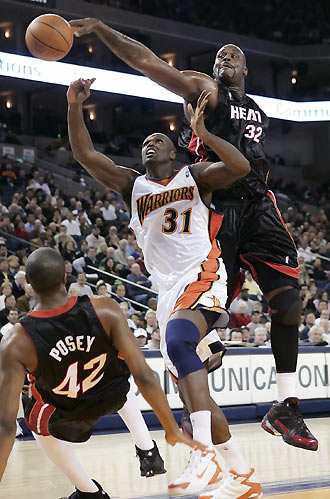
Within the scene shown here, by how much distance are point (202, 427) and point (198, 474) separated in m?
0.29

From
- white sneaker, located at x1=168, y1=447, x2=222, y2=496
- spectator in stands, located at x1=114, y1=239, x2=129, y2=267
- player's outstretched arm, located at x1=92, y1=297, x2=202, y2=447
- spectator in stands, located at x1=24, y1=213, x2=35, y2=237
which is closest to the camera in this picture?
player's outstretched arm, located at x1=92, y1=297, x2=202, y2=447

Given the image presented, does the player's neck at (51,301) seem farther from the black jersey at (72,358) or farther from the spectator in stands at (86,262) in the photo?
the spectator in stands at (86,262)

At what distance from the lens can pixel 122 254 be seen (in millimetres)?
14875

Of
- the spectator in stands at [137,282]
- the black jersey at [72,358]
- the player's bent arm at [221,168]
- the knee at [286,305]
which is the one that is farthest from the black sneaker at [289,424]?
the spectator in stands at [137,282]

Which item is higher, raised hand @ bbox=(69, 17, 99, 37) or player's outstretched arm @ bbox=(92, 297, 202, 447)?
raised hand @ bbox=(69, 17, 99, 37)

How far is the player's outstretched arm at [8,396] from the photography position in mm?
3240

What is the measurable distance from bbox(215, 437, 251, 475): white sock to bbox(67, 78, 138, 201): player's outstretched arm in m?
1.62

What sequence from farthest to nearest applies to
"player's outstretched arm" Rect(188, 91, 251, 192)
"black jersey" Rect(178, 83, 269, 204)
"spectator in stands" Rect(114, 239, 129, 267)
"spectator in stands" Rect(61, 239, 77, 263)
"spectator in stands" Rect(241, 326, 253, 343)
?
"spectator in stands" Rect(114, 239, 129, 267) → "spectator in stands" Rect(61, 239, 77, 263) → "spectator in stands" Rect(241, 326, 253, 343) → "black jersey" Rect(178, 83, 269, 204) → "player's outstretched arm" Rect(188, 91, 251, 192)

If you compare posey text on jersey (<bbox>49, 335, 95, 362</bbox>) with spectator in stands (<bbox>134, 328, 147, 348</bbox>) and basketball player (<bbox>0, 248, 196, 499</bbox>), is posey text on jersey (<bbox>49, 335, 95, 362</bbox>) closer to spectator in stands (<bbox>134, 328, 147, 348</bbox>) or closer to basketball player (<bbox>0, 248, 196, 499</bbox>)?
basketball player (<bbox>0, 248, 196, 499</bbox>)

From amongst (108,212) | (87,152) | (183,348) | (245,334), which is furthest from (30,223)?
(183,348)

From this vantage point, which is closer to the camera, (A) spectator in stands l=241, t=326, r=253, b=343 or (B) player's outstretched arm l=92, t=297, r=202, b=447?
(B) player's outstretched arm l=92, t=297, r=202, b=447

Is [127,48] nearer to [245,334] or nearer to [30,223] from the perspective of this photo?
[245,334]

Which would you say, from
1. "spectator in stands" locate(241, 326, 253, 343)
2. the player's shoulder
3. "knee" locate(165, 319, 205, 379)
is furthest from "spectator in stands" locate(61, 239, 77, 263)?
the player's shoulder

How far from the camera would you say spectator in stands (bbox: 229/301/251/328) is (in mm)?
12859
